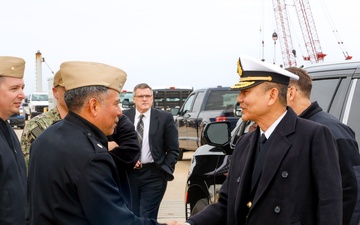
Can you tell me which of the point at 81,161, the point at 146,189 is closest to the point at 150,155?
the point at 146,189

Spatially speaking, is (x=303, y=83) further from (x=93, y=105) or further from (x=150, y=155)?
(x=150, y=155)

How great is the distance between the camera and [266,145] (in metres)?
3.35

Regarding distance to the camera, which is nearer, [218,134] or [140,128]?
[218,134]

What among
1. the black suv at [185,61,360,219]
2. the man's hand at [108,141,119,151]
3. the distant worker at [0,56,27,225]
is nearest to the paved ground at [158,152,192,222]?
the black suv at [185,61,360,219]

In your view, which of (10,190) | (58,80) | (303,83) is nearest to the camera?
(10,190)

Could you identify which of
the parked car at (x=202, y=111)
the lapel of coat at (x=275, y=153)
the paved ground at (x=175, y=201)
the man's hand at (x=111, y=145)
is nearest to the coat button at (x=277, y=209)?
the lapel of coat at (x=275, y=153)

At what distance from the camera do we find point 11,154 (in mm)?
3832

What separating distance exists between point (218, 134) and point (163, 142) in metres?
1.77

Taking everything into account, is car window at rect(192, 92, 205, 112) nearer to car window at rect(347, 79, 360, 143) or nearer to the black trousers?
the black trousers

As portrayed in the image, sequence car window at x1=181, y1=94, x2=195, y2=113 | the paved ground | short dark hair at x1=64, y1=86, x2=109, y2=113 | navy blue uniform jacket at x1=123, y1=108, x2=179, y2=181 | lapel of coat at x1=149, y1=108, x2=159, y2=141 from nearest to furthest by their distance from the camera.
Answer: short dark hair at x1=64, y1=86, x2=109, y2=113 < navy blue uniform jacket at x1=123, y1=108, x2=179, y2=181 < lapel of coat at x1=149, y1=108, x2=159, y2=141 < the paved ground < car window at x1=181, y1=94, x2=195, y2=113

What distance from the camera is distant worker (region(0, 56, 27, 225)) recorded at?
144 inches

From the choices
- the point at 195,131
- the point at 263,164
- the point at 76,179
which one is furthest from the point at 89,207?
the point at 195,131

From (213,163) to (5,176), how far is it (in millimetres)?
2375

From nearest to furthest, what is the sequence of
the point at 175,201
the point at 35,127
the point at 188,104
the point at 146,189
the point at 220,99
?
the point at 35,127, the point at 146,189, the point at 175,201, the point at 220,99, the point at 188,104
